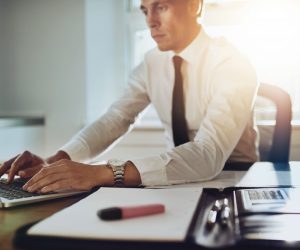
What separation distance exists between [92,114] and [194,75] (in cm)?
95

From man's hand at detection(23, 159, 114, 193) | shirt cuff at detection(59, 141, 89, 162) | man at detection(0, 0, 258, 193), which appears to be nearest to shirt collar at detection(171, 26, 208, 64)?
man at detection(0, 0, 258, 193)

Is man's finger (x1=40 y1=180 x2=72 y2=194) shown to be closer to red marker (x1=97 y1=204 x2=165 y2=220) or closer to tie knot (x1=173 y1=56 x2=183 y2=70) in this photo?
red marker (x1=97 y1=204 x2=165 y2=220)

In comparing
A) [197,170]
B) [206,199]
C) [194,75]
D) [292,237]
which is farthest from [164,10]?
[292,237]

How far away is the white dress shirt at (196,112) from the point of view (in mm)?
1083

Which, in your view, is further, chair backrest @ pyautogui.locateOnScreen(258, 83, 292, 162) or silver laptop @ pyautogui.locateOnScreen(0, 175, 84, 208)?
chair backrest @ pyautogui.locateOnScreen(258, 83, 292, 162)

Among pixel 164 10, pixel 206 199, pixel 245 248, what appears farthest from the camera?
pixel 164 10

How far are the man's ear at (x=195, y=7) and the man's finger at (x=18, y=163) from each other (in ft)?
2.63

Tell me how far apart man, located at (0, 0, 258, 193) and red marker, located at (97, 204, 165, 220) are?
317mm

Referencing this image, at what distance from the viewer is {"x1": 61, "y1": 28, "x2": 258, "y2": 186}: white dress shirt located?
42.6 inches

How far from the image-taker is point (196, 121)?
1596 mm

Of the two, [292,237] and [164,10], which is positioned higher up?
[164,10]

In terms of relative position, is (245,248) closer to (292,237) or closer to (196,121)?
(292,237)

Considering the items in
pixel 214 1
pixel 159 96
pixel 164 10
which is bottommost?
pixel 159 96

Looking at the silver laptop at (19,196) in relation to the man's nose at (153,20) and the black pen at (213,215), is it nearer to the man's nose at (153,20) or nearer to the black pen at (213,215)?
the black pen at (213,215)
